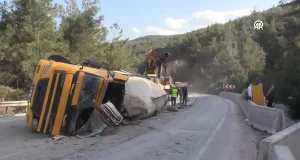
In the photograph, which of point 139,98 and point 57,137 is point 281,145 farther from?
point 139,98

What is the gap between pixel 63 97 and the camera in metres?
10.7

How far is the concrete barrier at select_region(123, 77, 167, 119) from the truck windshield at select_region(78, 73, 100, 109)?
130 inches

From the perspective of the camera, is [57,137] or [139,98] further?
[139,98]

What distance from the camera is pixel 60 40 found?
96.1 feet

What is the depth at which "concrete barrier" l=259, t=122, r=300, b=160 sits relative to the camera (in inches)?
193

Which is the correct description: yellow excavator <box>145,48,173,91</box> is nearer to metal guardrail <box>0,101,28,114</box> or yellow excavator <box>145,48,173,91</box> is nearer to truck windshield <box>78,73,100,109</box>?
metal guardrail <box>0,101,28,114</box>

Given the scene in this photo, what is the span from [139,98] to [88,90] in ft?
13.0

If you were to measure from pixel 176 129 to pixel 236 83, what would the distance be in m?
59.2

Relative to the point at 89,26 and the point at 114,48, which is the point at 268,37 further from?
the point at 89,26

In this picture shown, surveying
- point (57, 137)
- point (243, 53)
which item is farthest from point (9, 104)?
point (243, 53)

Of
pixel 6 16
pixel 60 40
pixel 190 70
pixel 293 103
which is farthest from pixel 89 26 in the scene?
pixel 190 70

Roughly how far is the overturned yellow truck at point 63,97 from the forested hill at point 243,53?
18.8 meters

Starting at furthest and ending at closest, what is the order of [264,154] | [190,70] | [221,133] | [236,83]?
[190,70]
[236,83]
[221,133]
[264,154]

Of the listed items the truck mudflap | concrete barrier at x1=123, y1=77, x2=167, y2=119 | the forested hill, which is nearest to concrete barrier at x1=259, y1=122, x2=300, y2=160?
the truck mudflap
